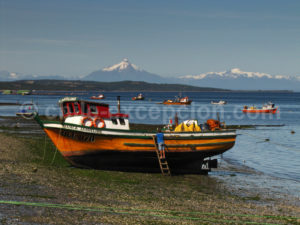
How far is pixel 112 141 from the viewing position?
2503 cm

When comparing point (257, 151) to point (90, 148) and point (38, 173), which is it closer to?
point (90, 148)

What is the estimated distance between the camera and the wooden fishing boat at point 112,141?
24.8 meters

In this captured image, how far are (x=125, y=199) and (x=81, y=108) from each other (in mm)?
10084

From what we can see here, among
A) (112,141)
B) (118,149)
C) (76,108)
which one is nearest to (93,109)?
(76,108)

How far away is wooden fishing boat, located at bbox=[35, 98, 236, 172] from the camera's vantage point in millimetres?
24797

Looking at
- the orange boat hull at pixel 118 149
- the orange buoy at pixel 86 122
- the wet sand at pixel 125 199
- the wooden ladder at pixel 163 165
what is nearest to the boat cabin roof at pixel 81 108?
the orange buoy at pixel 86 122

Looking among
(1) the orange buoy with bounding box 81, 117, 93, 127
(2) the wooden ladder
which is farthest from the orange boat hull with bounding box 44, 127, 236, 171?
(1) the orange buoy with bounding box 81, 117, 93, 127

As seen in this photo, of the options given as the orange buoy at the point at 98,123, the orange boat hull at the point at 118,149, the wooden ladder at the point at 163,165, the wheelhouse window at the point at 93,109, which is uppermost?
the wheelhouse window at the point at 93,109

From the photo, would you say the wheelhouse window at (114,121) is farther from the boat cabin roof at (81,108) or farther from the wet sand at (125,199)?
the wet sand at (125,199)

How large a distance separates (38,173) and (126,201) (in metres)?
6.37

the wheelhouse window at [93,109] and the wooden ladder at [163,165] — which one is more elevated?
the wheelhouse window at [93,109]

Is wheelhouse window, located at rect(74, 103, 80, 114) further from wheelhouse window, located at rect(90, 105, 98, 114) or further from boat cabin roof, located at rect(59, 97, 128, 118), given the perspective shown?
wheelhouse window, located at rect(90, 105, 98, 114)

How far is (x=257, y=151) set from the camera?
39219mm

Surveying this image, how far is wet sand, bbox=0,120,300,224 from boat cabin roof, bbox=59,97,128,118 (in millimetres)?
3468
